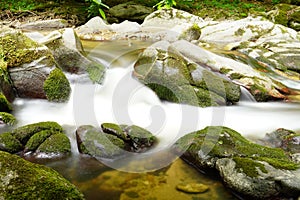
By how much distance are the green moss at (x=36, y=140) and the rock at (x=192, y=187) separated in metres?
2.16

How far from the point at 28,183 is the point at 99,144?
195 cm

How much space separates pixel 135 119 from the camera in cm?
605

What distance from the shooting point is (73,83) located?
23.5 feet

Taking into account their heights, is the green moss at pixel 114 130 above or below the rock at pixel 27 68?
below

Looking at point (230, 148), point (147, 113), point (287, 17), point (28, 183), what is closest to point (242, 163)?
point (230, 148)

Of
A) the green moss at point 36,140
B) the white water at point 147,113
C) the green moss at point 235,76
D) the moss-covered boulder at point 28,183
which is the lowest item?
the white water at point 147,113

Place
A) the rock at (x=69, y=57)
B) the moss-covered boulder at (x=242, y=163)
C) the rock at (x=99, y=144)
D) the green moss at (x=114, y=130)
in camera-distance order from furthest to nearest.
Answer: the rock at (x=69, y=57) < the green moss at (x=114, y=130) < the rock at (x=99, y=144) < the moss-covered boulder at (x=242, y=163)

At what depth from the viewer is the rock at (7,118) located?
5.35 metres

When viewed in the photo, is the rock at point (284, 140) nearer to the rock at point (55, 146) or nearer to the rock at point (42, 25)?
the rock at point (55, 146)

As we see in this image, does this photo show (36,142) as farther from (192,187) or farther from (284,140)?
(284,140)

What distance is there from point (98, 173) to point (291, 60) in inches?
297

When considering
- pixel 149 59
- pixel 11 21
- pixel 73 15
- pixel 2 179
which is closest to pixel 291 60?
pixel 149 59

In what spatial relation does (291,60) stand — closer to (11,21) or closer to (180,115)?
(180,115)

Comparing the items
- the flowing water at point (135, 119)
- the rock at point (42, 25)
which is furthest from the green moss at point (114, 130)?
the rock at point (42, 25)
